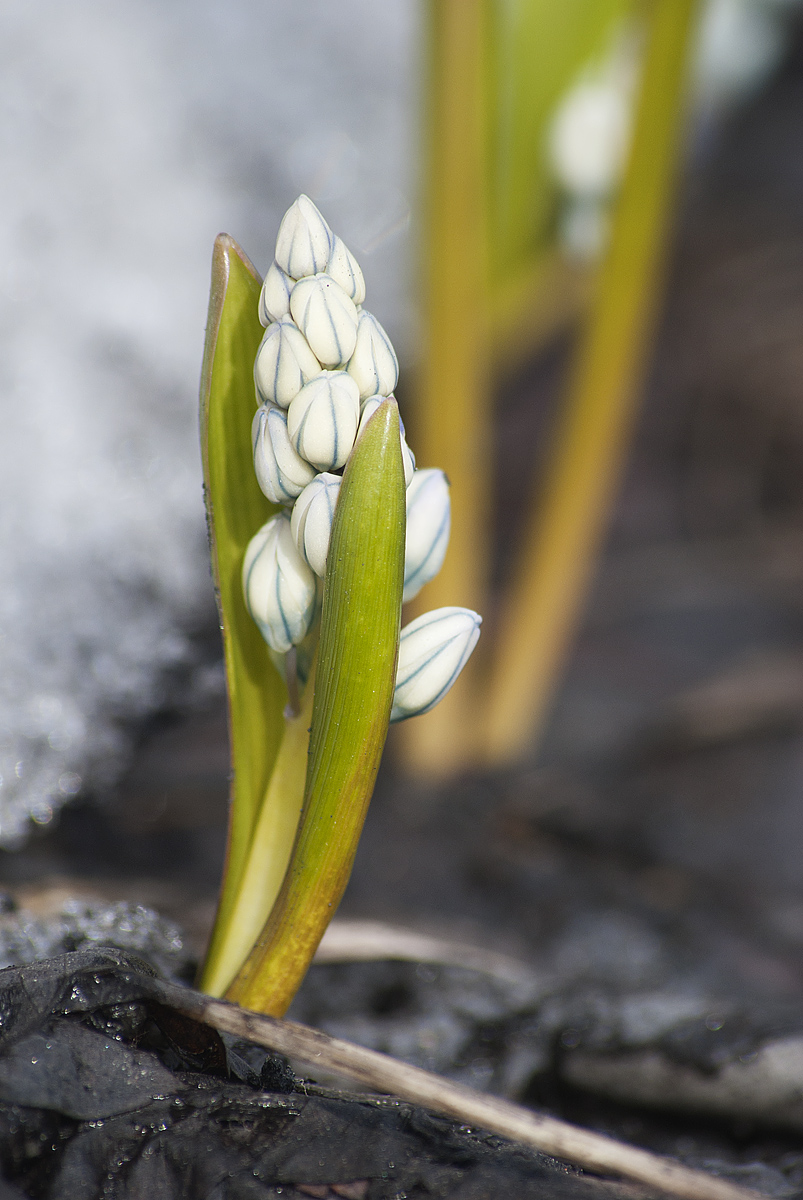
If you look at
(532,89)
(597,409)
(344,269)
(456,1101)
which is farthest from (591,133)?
(456,1101)

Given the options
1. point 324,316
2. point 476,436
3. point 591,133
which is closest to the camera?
point 324,316

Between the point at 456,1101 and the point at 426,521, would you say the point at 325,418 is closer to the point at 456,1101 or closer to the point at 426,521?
the point at 426,521

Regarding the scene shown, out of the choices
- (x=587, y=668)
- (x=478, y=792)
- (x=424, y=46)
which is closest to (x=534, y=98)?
(x=424, y=46)

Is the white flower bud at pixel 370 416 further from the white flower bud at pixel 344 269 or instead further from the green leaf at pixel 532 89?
the green leaf at pixel 532 89

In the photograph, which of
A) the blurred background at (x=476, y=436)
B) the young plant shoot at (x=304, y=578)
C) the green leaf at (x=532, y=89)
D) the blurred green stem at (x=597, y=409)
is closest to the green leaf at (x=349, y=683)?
the young plant shoot at (x=304, y=578)

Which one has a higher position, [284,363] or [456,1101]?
[284,363]

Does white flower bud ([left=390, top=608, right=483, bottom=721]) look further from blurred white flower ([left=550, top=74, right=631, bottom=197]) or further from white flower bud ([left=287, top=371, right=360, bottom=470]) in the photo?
blurred white flower ([left=550, top=74, right=631, bottom=197])

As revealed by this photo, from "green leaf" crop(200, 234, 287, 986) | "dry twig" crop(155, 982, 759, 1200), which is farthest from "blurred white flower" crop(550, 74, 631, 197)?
"dry twig" crop(155, 982, 759, 1200)

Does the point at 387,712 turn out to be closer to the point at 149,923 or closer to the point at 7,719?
the point at 149,923
